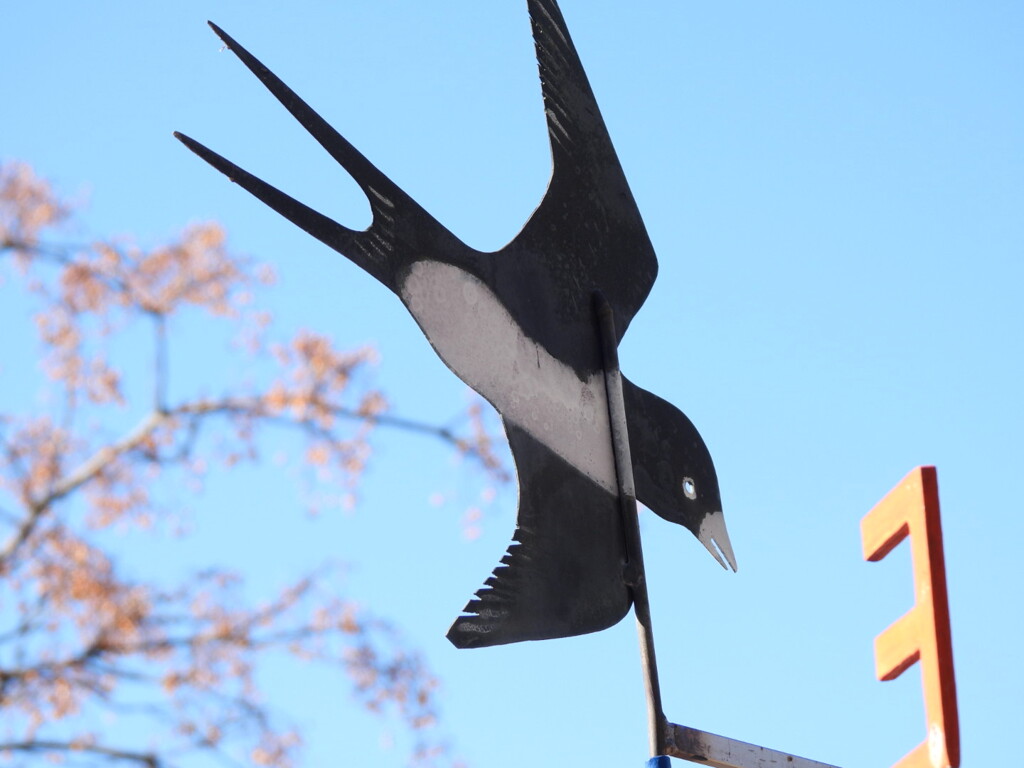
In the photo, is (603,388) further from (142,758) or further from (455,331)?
(142,758)

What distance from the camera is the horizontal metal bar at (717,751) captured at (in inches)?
51.1

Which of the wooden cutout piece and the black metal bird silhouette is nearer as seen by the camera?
the black metal bird silhouette

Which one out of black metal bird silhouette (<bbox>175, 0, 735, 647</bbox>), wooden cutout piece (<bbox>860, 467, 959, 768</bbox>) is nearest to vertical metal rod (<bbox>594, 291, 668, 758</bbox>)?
black metal bird silhouette (<bbox>175, 0, 735, 647</bbox>)

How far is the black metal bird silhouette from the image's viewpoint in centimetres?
124

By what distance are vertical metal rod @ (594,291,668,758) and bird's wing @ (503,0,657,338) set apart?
47 millimetres

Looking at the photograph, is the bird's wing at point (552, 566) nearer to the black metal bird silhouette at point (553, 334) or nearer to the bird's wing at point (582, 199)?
the black metal bird silhouette at point (553, 334)

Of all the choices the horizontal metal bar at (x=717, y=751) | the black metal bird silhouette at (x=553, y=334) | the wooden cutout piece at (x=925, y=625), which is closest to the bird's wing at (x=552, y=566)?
the black metal bird silhouette at (x=553, y=334)

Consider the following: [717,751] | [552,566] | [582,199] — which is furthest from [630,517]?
[582,199]

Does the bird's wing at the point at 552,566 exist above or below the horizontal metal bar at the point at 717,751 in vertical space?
above

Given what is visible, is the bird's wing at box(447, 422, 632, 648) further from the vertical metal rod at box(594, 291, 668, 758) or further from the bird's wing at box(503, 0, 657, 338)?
the bird's wing at box(503, 0, 657, 338)

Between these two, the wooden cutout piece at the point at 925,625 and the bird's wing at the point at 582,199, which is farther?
the bird's wing at the point at 582,199

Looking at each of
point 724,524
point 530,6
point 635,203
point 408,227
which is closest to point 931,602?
point 724,524

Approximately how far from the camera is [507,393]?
132 cm

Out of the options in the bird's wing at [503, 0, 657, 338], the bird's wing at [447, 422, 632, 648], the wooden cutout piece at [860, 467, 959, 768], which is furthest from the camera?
the bird's wing at [503, 0, 657, 338]
